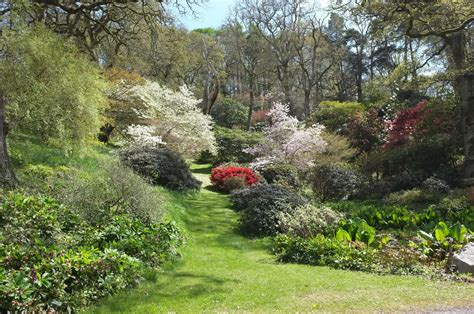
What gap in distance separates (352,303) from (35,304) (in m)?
3.91

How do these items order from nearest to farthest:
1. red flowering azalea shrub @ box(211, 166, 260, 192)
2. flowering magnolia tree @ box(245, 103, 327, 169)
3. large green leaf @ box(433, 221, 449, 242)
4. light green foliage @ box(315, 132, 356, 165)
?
large green leaf @ box(433, 221, 449, 242) < red flowering azalea shrub @ box(211, 166, 260, 192) < light green foliage @ box(315, 132, 356, 165) < flowering magnolia tree @ box(245, 103, 327, 169)

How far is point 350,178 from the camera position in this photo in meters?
17.2

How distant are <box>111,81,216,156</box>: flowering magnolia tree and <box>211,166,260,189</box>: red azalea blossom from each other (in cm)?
166

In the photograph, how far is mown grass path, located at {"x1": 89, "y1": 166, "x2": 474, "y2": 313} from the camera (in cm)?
570

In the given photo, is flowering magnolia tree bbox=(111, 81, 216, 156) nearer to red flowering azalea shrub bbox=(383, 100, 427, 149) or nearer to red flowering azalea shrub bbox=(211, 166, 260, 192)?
red flowering azalea shrub bbox=(211, 166, 260, 192)

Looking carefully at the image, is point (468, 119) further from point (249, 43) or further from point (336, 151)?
point (249, 43)

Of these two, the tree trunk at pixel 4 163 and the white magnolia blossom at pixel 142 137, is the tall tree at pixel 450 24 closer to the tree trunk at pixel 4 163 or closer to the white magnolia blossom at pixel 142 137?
the white magnolia blossom at pixel 142 137

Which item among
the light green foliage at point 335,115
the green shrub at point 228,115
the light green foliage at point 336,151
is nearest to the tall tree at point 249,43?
the green shrub at point 228,115

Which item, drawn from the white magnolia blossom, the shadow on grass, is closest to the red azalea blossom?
the white magnolia blossom

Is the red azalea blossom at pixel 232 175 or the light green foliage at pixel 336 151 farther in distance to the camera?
the light green foliage at pixel 336 151

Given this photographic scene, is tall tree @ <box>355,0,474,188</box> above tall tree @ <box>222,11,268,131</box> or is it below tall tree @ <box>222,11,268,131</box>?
below

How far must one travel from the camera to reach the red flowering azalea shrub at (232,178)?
62.5 feet

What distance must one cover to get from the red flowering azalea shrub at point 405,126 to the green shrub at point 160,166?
10067 millimetres

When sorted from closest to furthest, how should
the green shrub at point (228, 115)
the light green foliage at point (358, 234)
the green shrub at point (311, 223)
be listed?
the light green foliage at point (358, 234) < the green shrub at point (311, 223) < the green shrub at point (228, 115)
